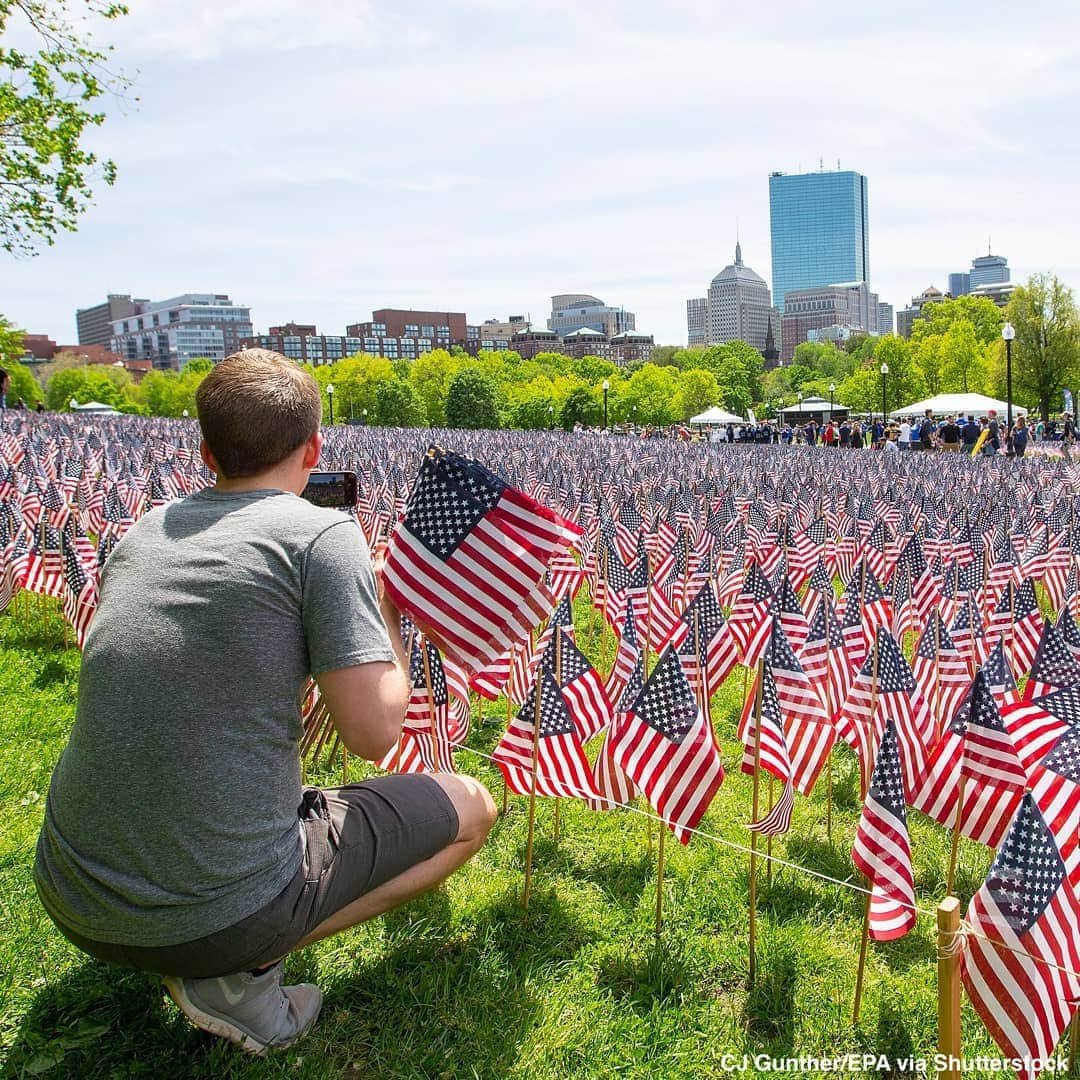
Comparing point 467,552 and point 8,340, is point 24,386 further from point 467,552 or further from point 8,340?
point 467,552

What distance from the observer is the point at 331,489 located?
325 centimetres

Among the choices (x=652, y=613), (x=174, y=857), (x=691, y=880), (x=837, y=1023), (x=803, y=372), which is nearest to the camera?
(x=174, y=857)

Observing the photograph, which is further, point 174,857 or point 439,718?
point 439,718

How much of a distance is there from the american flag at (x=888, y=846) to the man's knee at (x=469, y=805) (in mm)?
1231

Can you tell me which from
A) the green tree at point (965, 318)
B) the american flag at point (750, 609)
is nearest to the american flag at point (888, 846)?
the american flag at point (750, 609)

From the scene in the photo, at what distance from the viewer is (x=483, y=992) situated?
3068mm

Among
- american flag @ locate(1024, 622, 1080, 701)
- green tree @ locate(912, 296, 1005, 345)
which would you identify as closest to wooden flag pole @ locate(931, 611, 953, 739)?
american flag @ locate(1024, 622, 1080, 701)

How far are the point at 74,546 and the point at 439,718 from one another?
405 cm

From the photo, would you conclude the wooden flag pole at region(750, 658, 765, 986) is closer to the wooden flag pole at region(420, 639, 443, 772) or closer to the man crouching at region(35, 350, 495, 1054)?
the wooden flag pole at region(420, 639, 443, 772)

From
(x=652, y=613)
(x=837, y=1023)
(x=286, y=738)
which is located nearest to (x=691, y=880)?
(x=837, y=1023)

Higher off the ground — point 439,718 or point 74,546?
point 74,546

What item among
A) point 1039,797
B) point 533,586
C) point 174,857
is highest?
point 533,586

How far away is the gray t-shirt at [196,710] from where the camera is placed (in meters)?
2.18

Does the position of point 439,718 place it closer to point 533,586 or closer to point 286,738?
point 533,586
